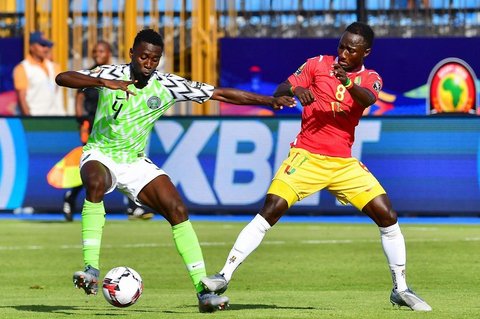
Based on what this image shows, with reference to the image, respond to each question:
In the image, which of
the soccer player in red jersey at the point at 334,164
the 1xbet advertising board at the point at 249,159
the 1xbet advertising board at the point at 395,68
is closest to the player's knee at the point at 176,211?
the soccer player in red jersey at the point at 334,164

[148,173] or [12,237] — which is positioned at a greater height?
[148,173]

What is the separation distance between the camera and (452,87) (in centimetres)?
2514

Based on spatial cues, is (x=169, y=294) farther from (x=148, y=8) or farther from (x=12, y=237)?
(x=148, y=8)

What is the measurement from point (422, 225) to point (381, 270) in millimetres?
5756

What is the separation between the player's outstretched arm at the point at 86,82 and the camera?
414 inches

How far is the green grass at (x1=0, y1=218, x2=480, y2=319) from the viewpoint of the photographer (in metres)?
10.9

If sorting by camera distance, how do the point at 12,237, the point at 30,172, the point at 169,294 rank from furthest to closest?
the point at 30,172
the point at 12,237
the point at 169,294

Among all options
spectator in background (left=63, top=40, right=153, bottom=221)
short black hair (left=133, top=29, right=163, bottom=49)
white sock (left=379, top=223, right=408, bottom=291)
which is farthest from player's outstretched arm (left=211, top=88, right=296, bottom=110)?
spectator in background (left=63, top=40, right=153, bottom=221)

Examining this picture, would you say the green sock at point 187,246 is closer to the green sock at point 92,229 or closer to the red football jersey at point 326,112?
the green sock at point 92,229

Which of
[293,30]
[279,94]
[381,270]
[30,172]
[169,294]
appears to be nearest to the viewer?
[279,94]

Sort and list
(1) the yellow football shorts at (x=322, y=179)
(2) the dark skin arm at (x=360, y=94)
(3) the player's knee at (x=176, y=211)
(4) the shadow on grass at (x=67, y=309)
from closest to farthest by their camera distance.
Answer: (2) the dark skin arm at (x=360, y=94) < (4) the shadow on grass at (x=67, y=309) < (3) the player's knee at (x=176, y=211) < (1) the yellow football shorts at (x=322, y=179)

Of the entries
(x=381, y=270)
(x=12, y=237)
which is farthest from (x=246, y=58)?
(x=381, y=270)

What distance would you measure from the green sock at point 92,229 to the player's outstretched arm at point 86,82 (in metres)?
0.92

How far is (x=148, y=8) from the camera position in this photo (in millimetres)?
28453
